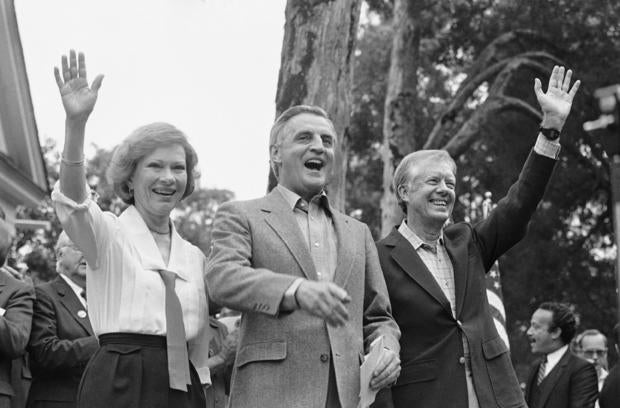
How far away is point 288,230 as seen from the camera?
14.9ft

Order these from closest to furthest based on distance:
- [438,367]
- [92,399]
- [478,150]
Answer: [92,399], [438,367], [478,150]

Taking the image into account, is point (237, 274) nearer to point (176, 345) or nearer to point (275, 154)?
point (176, 345)

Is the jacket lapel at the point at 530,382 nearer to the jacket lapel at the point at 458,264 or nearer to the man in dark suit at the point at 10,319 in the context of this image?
the jacket lapel at the point at 458,264

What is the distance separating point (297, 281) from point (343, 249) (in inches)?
28.6

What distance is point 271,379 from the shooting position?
4.27m

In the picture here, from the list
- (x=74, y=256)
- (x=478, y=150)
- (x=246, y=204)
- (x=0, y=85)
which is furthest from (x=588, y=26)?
(x=246, y=204)

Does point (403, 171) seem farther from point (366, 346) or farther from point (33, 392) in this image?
point (33, 392)

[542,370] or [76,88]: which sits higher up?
[76,88]

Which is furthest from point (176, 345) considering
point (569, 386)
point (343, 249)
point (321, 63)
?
point (321, 63)

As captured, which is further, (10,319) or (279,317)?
(10,319)

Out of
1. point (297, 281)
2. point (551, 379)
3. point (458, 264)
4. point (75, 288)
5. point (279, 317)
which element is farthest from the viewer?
point (551, 379)

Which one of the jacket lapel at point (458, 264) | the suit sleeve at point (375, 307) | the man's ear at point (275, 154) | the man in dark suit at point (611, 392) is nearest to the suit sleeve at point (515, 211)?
the jacket lapel at point (458, 264)

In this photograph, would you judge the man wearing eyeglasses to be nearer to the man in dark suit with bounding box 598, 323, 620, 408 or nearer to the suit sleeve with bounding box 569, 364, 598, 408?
the suit sleeve with bounding box 569, 364, 598, 408

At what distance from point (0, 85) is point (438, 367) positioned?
906 inches
